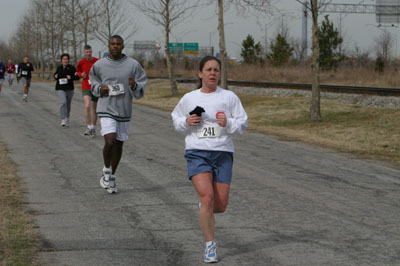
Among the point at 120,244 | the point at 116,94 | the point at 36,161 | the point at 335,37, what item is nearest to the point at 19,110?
the point at 36,161

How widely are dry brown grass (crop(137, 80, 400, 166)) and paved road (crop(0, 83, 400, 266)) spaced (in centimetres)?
137

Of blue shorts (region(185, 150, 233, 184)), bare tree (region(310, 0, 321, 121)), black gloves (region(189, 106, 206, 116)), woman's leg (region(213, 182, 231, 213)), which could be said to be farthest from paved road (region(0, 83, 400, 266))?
bare tree (region(310, 0, 321, 121))

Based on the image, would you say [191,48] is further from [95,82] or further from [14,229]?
[14,229]

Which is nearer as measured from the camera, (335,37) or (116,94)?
(116,94)

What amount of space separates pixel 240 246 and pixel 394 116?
13.2 m

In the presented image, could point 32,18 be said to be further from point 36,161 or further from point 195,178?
point 195,178

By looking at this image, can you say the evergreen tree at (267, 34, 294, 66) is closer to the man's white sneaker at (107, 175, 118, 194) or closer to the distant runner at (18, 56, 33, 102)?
the distant runner at (18, 56, 33, 102)

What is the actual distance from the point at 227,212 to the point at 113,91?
2319 millimetres

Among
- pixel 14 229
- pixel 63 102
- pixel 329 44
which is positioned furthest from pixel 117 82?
pixel 329 44

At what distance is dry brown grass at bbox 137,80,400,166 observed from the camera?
1410 centimetres

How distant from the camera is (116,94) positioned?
8484 mm

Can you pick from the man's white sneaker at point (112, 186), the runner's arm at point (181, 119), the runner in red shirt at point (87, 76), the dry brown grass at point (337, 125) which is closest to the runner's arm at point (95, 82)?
the man's white sneaker at point (112, 186)

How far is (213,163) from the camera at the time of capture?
554 centimetres

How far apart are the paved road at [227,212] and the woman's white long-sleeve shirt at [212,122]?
3.20 feet
